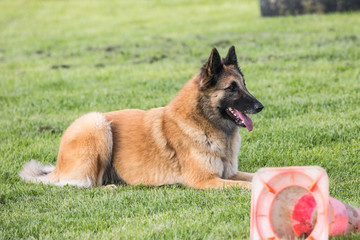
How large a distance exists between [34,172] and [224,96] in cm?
261

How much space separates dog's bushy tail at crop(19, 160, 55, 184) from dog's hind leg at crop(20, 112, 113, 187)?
13 centimetres

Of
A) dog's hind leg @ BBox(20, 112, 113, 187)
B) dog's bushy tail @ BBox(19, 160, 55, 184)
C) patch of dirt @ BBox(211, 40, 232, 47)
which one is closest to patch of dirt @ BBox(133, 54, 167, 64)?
patch of dirt @ BBox(211, 40, 232, 47)

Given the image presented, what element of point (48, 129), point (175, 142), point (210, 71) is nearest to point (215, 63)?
point (210, 71)

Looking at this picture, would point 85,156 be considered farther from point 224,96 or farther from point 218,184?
point 224,96

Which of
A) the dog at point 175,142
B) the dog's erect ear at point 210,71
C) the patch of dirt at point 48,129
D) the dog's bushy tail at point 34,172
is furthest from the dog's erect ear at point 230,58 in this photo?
the patch of dirt at point 48,129

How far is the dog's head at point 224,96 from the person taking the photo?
552 centimetres

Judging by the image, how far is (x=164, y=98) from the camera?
31.3ft

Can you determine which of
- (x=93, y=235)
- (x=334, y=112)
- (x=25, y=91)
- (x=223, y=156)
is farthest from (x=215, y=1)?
(x=93, y=235)

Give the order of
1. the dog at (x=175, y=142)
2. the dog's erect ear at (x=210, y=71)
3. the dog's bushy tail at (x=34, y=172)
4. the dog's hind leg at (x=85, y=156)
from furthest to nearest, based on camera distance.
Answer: the dog's bushy tail at (x=34, y=172) → the dog's hind leg at (x=85, y=156) → the dog at (x=175, y=142) → the dog's erect ear at (x=210, y=71)

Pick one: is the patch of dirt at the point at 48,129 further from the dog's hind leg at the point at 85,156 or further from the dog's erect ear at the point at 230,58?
the dog's erect ear at the point at 230,58

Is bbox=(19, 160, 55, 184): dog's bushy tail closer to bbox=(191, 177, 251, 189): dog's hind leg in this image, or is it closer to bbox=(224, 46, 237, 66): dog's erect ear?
bbox=(191, 177, 251, 189): dog's hind leg

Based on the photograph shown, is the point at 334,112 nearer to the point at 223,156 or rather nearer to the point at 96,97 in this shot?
the point at 223,156

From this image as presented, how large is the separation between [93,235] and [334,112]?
204 inches

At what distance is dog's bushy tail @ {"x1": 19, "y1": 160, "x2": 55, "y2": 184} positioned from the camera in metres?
6.11
